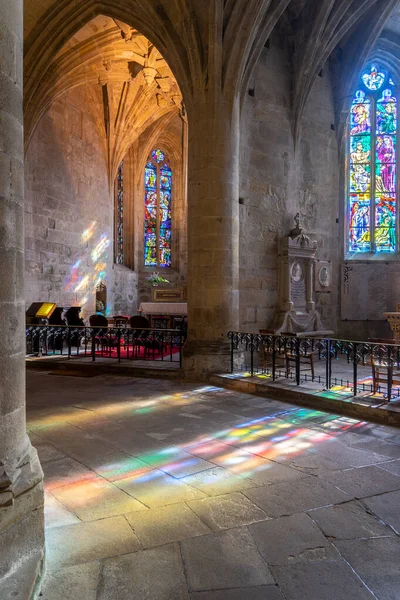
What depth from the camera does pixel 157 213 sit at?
69.4 ft

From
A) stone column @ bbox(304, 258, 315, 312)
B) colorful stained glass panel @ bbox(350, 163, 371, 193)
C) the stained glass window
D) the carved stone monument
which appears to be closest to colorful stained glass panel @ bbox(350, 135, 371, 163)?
colorful stained glass panel @ bbox(350, 163, 371, 193)

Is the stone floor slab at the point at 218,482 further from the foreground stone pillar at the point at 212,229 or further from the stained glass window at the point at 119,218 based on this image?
the stained glass window at the point at 119,218

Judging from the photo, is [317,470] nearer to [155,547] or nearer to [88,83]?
[155,547]

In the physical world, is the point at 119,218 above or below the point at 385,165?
below

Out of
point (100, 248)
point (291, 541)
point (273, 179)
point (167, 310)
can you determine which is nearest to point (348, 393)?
point (291, 541)

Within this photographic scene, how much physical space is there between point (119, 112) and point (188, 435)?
14505 mm

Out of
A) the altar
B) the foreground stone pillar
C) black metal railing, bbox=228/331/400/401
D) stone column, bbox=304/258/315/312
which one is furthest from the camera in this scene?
the altar

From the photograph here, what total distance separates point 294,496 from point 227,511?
1.76 ft

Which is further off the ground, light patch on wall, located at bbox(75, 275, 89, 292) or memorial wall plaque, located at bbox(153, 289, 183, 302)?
light patch on wall, located at bbox(75, 275, 89, 292)

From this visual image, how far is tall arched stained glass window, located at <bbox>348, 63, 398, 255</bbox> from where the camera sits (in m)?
13.9

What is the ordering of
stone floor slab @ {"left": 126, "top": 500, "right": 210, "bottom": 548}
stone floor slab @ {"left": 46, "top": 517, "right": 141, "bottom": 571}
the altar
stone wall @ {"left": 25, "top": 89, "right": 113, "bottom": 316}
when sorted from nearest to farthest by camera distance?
stone floor slab @ {"left": 46, "top": 517, "right": 141, "bottom": 571}
stone floor slab @ {"left": 126, "top": 500, "right": 210, "bottom": 548}
stone wall @ {"left": 25, "top": 89, "right": 113, "bottom": 316}
the altar

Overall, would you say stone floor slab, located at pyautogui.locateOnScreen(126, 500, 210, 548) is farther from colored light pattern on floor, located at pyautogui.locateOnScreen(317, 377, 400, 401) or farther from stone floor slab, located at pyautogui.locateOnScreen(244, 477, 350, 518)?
colored light pattern on floor, located at pyautogui.locateOnScreen(317, 377, 400, 401)

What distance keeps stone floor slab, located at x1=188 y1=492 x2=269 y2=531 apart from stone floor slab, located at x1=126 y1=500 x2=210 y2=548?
64mm

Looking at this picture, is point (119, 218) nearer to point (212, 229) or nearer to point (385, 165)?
point (385, 165)
